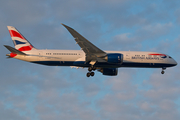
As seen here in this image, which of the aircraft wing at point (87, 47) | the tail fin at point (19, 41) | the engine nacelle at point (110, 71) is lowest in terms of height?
the engine nacelle at point (110, 71)

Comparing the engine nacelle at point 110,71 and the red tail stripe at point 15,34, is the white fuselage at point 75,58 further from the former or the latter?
the engine nacelle at point 110,71

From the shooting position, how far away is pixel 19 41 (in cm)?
4850

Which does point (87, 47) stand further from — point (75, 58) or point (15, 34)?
point (15, 34)

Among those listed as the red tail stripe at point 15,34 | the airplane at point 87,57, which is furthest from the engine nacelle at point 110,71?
the red tail stripe at point 15,34

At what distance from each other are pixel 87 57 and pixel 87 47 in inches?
88.8

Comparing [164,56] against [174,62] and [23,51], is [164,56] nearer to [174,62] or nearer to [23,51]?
[174,62]

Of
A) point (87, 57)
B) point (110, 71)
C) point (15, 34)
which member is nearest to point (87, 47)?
point (87, 57)

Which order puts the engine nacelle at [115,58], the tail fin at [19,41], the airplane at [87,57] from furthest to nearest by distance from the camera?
the tail fin at [19,41], the airplane at [87,57], the engine nacelle at [115,58]

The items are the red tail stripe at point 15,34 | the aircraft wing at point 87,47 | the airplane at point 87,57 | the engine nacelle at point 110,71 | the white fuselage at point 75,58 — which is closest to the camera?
the aircraft wing at point 87,47

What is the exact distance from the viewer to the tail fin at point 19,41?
47.8 meters

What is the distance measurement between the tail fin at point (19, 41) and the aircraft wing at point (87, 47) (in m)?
10.3

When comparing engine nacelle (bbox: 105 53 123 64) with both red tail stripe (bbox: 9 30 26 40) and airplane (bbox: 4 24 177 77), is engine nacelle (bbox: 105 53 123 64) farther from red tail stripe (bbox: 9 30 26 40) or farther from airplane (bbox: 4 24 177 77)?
Result: red tail stripe (bbox: 9 30 26 40)

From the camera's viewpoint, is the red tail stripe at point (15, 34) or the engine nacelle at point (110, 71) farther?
the engine nacelle at point (110, 71)

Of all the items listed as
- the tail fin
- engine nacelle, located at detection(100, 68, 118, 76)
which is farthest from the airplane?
engine nacelle, located at detection(100, 68, 118, 76)
